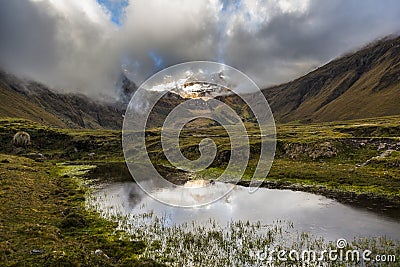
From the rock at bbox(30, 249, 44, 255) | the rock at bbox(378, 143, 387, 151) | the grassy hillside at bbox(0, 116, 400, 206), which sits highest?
the rock at bbox(378, 143, 387, 151)

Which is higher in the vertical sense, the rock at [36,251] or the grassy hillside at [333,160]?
the grassy hillside at [333,160]

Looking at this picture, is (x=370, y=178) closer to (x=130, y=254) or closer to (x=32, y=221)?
(x=130, y=254)

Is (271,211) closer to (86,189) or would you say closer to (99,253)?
(99,253)

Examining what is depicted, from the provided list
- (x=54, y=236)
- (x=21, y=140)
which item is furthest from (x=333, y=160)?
(x=21, y=140)

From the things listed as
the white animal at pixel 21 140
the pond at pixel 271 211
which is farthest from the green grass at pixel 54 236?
the white animal at pixel 21 140

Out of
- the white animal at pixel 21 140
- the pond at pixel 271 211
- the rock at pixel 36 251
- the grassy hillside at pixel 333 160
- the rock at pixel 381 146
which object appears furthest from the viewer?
the white animal at pixel 21 140

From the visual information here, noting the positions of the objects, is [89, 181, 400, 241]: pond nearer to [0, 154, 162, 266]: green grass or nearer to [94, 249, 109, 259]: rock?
[0, 154, 162, 266]: green grass

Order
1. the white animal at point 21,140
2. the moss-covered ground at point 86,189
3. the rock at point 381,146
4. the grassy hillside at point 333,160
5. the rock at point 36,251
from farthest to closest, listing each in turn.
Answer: the white animal at point 21,140, the rock at point 381,146, the grassy hillside at point 333,160, the moss-covered ground at point 86,189, the rock at point 36,251

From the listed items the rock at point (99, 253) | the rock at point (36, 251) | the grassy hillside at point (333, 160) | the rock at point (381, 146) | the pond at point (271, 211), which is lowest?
the rock at point (99, 253)

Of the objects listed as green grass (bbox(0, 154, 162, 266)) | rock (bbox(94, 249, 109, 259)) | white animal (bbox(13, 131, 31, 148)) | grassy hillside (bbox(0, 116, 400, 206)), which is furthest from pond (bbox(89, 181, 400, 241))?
white animal (bbox(13, 131, 31, 148))

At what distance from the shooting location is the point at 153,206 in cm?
4425

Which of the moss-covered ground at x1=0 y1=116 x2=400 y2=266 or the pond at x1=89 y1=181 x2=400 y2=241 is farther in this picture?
the pond at x1=89 y1=181 x2=400 y2=241

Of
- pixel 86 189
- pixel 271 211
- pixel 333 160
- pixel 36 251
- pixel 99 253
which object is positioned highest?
pixel 333 160

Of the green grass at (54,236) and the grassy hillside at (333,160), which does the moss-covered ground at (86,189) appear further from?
the grassy hillside at (333,160)
